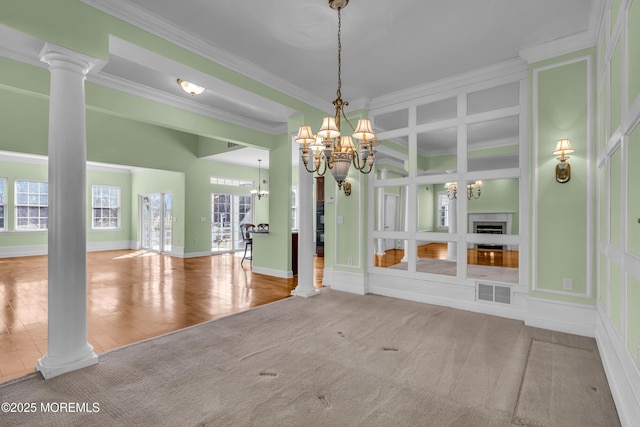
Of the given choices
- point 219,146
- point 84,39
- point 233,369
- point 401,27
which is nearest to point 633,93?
point 401,27

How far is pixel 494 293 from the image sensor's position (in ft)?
12.8

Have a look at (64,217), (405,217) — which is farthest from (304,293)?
(64,217)

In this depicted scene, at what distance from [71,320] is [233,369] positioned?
1.34 meters

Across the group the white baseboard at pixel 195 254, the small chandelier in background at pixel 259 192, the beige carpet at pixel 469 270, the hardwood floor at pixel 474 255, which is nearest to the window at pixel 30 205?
the white baseboard at pixel 195 254

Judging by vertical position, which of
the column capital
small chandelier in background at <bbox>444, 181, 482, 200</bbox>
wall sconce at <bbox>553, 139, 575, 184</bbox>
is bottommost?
small chandelier in background at <bbox>444, 181, 482, 200</bbox>

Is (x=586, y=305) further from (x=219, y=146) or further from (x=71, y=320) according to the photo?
(x=219, y=146)

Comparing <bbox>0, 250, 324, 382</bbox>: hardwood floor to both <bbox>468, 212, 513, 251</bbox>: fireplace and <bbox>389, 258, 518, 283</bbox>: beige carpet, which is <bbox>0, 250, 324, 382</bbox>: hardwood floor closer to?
<bbox>389, 258, 518, 283</bbox>: beige carpet

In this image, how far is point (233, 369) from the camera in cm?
252

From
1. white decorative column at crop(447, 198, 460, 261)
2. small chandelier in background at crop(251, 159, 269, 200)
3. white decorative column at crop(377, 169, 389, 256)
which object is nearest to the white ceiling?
white decorative column at crop(377, 169, 389, 256)

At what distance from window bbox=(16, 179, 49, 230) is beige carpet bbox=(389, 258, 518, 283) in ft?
33.6

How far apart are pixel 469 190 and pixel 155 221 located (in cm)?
950

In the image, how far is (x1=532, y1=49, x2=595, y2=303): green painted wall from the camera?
3252 millimetres

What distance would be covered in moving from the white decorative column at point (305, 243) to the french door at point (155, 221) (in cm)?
623

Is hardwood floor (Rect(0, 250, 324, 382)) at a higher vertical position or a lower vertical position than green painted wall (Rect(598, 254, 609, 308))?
lower
